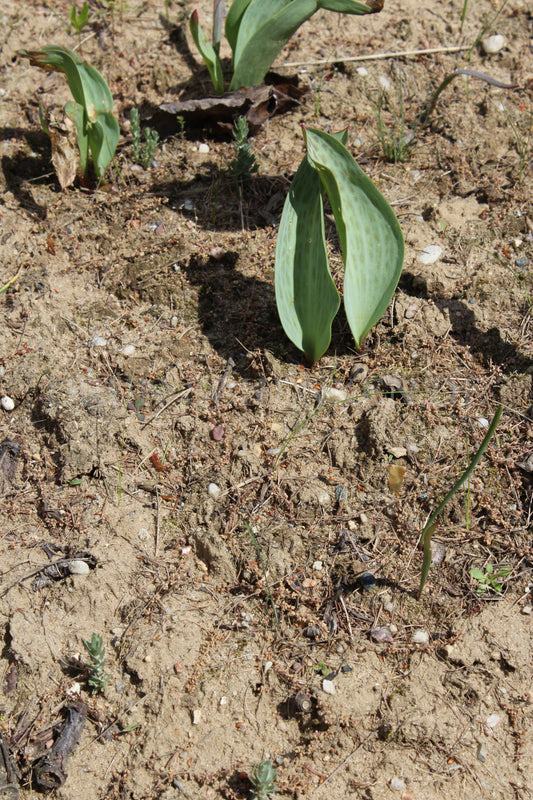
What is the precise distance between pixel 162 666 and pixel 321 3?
8.17 ft

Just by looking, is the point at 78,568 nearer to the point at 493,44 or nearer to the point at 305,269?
the point at 305,269

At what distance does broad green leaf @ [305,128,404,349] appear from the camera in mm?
2025

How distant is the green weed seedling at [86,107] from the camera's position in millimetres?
2551

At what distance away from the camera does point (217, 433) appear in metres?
2.25

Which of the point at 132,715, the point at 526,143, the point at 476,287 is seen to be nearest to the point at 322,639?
the point at 132,715

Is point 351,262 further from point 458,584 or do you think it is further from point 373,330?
point 458,584

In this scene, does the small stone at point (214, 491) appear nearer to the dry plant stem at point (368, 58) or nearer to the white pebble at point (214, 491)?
the white pebble at point (214, 491)

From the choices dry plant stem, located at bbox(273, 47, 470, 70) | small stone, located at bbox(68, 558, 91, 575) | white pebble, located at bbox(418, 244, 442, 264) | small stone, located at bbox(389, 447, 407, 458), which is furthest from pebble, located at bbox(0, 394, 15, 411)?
dry plant stem, located at bbox(273, 47, 470, 70)

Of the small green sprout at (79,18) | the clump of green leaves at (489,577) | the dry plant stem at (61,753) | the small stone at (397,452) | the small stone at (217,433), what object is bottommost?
the dry plant stem at (61,753)

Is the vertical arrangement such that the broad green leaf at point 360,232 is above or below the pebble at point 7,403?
above

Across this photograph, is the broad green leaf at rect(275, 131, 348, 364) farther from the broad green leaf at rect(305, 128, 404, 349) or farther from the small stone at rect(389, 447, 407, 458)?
the small stone at rect(389, 447, 407, 458)

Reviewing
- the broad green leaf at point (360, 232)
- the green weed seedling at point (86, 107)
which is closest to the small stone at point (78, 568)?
the broad green leaf at point (360, 232)

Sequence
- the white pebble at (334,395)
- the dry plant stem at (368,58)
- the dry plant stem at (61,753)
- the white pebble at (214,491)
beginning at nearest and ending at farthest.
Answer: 1. the dry plant stem at (61,753)
2. the white pebble at (214,491)
3. the white pebble at (334,395)
4. the dry plant stem at (368,58)

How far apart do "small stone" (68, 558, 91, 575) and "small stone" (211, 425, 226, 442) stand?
59cm
